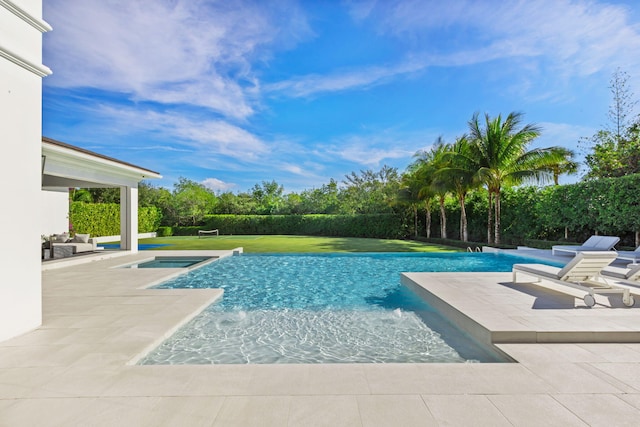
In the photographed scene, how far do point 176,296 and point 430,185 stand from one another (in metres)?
18.5

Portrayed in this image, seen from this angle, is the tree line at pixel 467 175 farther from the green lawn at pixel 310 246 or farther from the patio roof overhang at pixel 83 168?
the patio roof overhang at pixel 83 168

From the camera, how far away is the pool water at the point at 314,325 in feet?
13.8

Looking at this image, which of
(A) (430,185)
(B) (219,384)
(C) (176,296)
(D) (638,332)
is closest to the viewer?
(B) (219,384)

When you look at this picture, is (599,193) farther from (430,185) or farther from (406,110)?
(406,110)

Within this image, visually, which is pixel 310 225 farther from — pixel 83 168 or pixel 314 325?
pixel 314 325

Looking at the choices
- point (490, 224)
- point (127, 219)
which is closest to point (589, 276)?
point (490, 224)

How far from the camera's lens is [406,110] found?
28125 millimetres

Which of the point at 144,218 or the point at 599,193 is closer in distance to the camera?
the point at 599,193

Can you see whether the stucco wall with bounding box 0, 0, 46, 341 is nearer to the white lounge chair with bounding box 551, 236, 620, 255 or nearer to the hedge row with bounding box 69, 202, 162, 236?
the white lounge chair with bounding box 551, 236, 620, 255

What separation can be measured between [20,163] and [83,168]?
28.5 ft

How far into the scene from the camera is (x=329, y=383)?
3.00 metres

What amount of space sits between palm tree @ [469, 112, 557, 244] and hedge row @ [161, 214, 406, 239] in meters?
10.6

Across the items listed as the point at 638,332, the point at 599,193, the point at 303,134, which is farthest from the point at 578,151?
the point at 638,332

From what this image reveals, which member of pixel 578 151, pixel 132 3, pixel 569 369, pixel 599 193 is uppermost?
pixel 132 3
